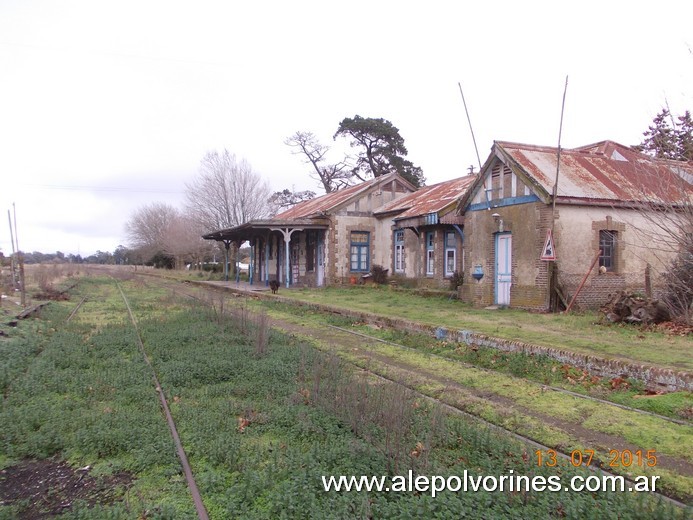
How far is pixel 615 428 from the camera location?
17.8 ft

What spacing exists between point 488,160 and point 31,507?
15.1 m

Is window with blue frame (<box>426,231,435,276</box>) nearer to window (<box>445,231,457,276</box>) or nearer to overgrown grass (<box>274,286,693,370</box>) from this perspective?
window (<box>445,231,457,276</box>)

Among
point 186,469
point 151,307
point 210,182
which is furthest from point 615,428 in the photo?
point 210,182

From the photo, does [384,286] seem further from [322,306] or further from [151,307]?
[151,307]

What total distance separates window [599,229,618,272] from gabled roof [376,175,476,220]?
646 cm

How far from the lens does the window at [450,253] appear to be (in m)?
21.2

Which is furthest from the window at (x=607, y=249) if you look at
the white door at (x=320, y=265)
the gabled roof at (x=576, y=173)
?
the white door at (x=320, y=265)

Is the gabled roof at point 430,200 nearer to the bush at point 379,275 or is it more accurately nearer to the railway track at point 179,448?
the bush at point 379,275

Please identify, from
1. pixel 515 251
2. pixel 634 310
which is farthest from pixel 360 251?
pixel 634 310

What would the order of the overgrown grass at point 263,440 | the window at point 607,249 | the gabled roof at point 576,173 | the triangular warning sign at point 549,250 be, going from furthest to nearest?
the window at point 607,249 < the gabled roof at point 576,173 < the triangular warning sign at point 549,250 < the overgrown grass at point 263,440

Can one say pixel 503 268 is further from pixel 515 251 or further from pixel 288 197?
pixel 288 197

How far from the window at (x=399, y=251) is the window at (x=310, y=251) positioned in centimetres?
566

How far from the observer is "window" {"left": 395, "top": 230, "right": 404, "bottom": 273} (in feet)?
82.5

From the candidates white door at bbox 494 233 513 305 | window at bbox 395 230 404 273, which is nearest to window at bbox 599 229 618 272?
white door at bbox 494 233 513 305
